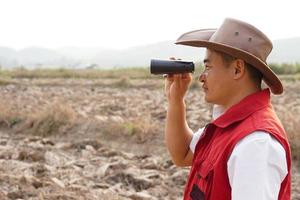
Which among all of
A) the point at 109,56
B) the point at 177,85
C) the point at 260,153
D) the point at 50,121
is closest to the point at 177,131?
the point at 177,85

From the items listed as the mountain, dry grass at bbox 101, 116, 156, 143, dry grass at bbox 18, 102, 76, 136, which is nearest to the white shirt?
dry grass at bbox 101, 116, 156, 143

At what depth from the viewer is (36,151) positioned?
7.41 metres

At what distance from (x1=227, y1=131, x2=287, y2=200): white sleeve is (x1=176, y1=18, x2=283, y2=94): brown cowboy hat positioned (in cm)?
29

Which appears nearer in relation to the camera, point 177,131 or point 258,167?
point 258,167

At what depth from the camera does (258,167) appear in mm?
1801

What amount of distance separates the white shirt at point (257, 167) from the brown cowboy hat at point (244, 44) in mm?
295

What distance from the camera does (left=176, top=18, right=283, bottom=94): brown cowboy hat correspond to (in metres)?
2.05

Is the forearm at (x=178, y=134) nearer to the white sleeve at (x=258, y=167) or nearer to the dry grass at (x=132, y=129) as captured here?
the white sleeve at (x=258, y=167)

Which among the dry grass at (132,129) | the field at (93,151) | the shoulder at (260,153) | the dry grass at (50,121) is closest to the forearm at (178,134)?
the shoulder at (260,153)

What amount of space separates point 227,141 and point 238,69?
0.90 feet

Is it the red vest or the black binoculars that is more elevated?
the black binoculars

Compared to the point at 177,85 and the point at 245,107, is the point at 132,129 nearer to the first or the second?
the point at 177,85

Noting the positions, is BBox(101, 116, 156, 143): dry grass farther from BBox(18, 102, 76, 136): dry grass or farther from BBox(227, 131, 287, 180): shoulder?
BBox(227, 131, 287, 180): shoulder

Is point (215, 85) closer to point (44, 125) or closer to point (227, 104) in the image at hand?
point (227, 104)
